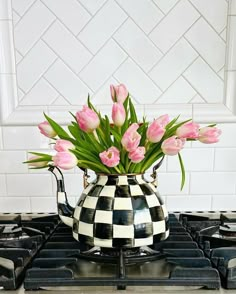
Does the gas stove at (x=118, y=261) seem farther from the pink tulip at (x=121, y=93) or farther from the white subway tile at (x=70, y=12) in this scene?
the white subway tile at (x=70, y=12)

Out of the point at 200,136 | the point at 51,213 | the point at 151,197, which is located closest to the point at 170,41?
the point at 200,136

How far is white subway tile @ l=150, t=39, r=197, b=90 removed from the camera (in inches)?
42.1

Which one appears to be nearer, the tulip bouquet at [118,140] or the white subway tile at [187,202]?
the tulip bouquet at [118,140]

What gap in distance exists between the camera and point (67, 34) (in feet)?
3.48

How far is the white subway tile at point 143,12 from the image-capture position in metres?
1.05

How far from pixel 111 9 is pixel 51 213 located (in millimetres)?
744

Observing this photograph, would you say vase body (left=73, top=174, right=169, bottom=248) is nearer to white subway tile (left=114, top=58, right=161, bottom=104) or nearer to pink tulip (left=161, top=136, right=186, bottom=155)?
pink tulip (left=161, top=136, right=186, bottom=155)

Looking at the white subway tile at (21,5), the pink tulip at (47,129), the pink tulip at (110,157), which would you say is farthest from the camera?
the white subway tile at (21,5)

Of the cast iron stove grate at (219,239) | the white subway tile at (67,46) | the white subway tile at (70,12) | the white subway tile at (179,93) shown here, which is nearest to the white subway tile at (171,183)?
the cast iron stove grate at (219,239)

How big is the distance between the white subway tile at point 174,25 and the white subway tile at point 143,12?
0.02 m

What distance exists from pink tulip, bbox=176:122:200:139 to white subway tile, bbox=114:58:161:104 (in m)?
0.43

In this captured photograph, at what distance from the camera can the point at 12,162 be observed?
1124 millimetres

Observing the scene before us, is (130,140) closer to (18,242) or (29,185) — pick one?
(18,242)

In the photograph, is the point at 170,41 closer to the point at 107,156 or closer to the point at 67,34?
the point at 67,34
